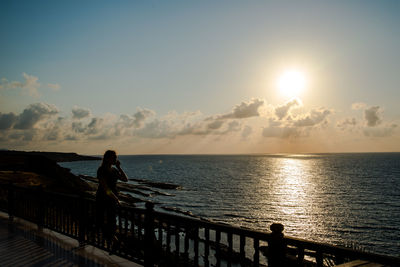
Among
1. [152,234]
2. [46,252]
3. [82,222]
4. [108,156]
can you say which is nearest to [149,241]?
[152,234]

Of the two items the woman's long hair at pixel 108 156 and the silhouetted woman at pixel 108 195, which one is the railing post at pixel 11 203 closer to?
the silhouetted woman at pixel 108 195

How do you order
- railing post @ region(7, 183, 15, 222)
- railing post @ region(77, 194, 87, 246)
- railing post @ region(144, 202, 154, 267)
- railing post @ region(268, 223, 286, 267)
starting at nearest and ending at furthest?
1. railing post @ region(268, 223, 286, 267)
2. railing post @ region(144, 202, 154, 267)
3. railing post @ region(77, 194, 87, 246)
4. railing post @ region(7, 183, 15, 222)

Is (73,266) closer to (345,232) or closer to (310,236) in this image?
(310,236)

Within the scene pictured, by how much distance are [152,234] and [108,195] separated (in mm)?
1556

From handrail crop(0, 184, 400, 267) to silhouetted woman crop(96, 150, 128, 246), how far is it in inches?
7.7

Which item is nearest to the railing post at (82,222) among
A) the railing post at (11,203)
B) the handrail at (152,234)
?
the handrail at (152,234)

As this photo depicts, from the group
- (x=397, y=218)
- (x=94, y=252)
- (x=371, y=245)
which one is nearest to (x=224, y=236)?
(x=371, y=245)

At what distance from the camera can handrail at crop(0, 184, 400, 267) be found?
13.4 feet

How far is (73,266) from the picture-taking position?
6594 mm

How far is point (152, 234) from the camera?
641cm

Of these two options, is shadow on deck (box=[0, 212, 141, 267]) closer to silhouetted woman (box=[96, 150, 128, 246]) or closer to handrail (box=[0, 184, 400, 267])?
handrail (box=[0, 184, 400, 267])

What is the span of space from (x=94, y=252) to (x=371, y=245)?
24945 mm

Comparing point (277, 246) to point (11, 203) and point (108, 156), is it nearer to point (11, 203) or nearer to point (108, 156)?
point (108, 156)

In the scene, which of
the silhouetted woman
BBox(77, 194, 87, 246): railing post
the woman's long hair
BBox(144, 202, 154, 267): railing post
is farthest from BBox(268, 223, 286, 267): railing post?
BBox(77, 194, 87, 246): railing post
